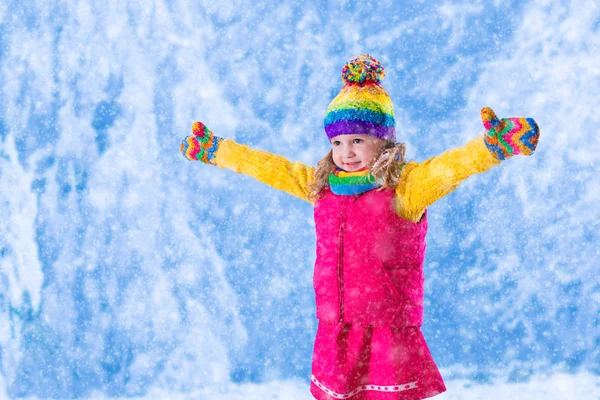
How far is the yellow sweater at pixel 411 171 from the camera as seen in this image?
5.17 feet

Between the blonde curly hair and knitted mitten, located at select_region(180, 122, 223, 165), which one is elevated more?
knitted mitten, located at select_region(180, 122, 223, 165)

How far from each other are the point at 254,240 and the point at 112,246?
0.53 meters

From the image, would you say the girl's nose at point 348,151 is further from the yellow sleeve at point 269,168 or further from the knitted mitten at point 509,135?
the knitted mitten at point 509,135

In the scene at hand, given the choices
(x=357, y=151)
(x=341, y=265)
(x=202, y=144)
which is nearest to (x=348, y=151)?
(x=357, y=151)

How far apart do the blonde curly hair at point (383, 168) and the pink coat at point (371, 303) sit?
3 cm

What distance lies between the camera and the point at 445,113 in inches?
118

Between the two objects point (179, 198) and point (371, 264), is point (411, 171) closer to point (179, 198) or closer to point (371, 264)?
point (371, 264)

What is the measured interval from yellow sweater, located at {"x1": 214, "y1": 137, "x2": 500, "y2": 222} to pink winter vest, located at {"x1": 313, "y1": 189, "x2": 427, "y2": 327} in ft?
0.13

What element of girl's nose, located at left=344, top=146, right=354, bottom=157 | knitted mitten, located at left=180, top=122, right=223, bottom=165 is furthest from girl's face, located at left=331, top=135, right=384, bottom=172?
knitted mitten, located at left=180, top=122, right=223, bottom=165

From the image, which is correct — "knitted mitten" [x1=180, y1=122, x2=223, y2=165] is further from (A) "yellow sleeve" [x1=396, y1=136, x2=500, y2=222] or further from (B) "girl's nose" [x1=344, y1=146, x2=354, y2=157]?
(A) "yellow sleeve" [x1=396, y1=136, x2=500, y2=222]

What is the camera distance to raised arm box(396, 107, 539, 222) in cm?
146

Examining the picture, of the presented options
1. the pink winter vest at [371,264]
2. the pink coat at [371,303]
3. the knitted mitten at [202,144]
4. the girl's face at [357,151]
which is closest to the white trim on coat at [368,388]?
the pink coat at [371,303]

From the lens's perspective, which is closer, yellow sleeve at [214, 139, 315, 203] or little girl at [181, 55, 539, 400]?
little girl at [181, 55, 539, 400]

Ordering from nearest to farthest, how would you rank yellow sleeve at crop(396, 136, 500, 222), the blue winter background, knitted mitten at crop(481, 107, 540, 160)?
knitted mitten at crop(481, 107, 540, 160) → yellow sleeve at crop(396, 136, 500, 222) → the blue winter background
